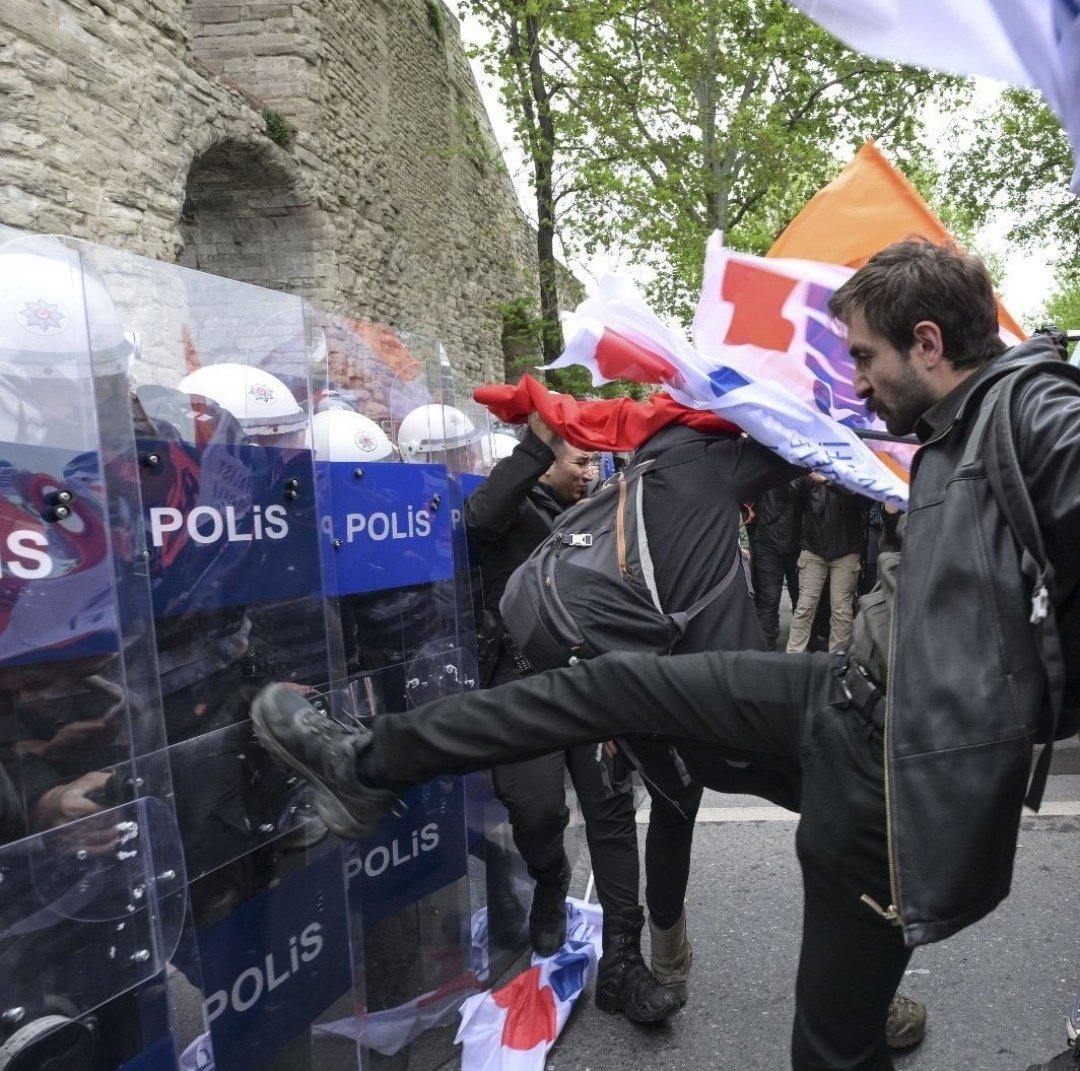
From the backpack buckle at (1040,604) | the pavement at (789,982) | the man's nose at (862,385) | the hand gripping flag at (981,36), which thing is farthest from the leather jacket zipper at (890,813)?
the pavement at (789,982)

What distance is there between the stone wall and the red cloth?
5.20 metres

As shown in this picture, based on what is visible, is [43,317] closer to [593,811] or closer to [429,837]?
[429,837]

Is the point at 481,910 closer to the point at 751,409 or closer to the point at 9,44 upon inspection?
the point at 751,409

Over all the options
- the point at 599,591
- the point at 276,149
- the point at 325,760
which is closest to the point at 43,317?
the point at 325,760

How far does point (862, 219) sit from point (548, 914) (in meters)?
2.34

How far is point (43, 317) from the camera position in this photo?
57.4 inches

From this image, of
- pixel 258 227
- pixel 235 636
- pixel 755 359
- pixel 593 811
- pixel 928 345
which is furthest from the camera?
pixel 258 227

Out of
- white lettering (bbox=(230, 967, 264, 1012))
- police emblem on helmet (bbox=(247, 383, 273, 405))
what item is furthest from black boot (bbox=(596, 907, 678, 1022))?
police emblem on helmet (bbox=(247, 383, 273, 405))

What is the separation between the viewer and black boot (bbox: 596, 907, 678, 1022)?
8.23ft

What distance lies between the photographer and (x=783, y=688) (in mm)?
1648

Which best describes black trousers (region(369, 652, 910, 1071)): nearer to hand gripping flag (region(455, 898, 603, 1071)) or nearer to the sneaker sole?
the sneaker sole

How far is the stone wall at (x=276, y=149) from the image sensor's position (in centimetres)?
665

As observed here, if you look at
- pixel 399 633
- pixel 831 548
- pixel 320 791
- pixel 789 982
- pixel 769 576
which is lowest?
pixel 789 982

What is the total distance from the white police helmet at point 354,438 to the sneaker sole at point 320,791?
2.85 feet
